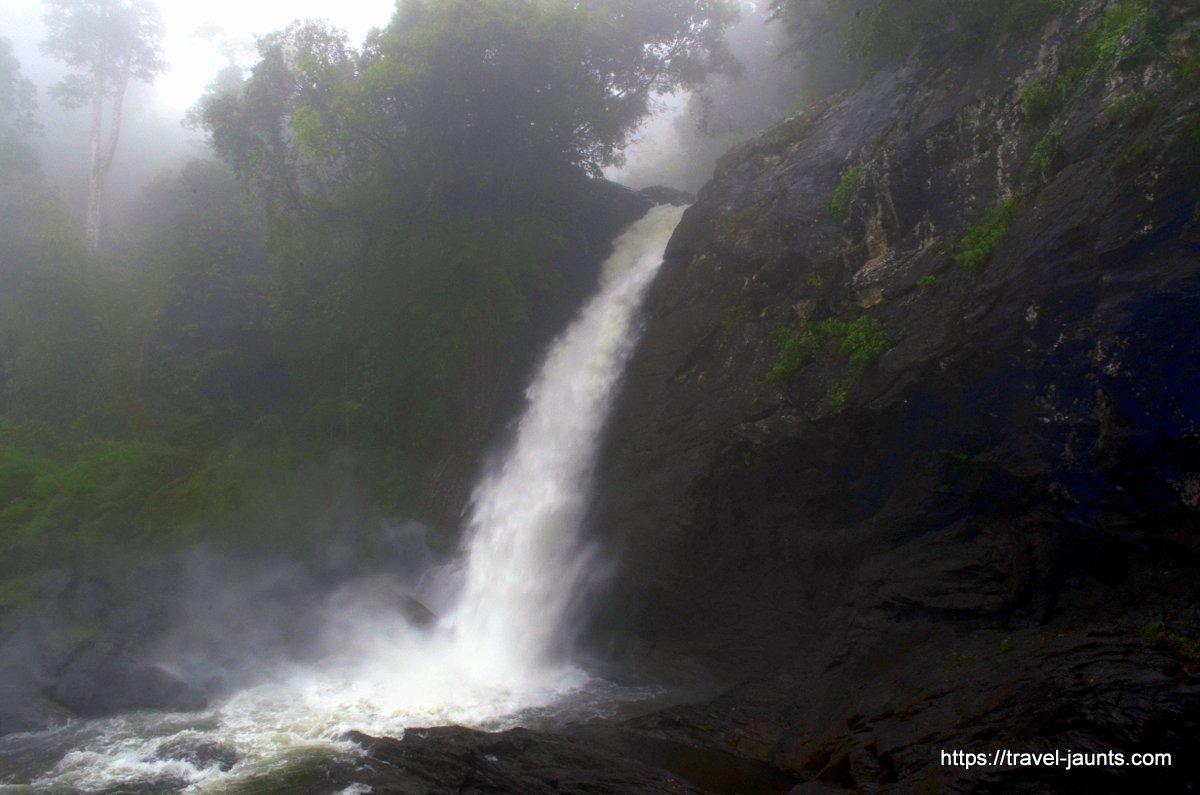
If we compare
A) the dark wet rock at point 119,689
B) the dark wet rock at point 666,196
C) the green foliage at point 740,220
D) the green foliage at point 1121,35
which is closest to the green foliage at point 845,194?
the green foliage at point 740,220

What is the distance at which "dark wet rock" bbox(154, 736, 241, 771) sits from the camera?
9172mm

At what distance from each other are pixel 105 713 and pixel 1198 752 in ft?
42.0

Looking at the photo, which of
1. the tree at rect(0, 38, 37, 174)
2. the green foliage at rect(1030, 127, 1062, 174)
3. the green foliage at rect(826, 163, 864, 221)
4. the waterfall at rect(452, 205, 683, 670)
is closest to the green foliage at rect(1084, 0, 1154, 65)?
the green foliage at rect(1030, 127, 1062, 174)

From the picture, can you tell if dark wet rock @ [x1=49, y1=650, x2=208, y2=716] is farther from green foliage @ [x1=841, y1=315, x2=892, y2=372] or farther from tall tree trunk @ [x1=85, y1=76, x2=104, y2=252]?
tall tree trunk @ [x1=85, y1=76, x2=104, y2=252]

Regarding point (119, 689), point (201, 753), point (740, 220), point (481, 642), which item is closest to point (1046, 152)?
point (740, 220)

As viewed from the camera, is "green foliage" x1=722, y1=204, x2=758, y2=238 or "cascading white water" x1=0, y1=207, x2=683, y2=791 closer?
"cascading white water" x1=0, y1=207, x2=683, y2=791

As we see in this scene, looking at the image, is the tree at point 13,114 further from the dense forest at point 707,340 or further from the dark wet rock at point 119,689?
the dark wet rock at point 119,689

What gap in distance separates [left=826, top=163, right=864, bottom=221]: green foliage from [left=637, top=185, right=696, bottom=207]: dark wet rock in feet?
30.0

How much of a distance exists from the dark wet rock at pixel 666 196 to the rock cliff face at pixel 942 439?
24.4ft

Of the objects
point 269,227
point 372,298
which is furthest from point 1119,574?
point 269,227

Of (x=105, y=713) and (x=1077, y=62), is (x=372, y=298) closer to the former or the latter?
(x=105, y=713)

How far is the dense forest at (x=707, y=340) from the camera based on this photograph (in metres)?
8.24

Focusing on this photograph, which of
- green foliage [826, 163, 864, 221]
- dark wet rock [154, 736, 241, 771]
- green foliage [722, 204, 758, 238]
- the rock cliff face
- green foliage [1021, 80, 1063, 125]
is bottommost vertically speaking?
dark wet rock [154, 736, 241, 771]

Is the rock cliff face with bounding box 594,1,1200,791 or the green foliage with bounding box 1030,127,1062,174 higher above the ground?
the green foliage with bounding box 1030,127,1062,174
